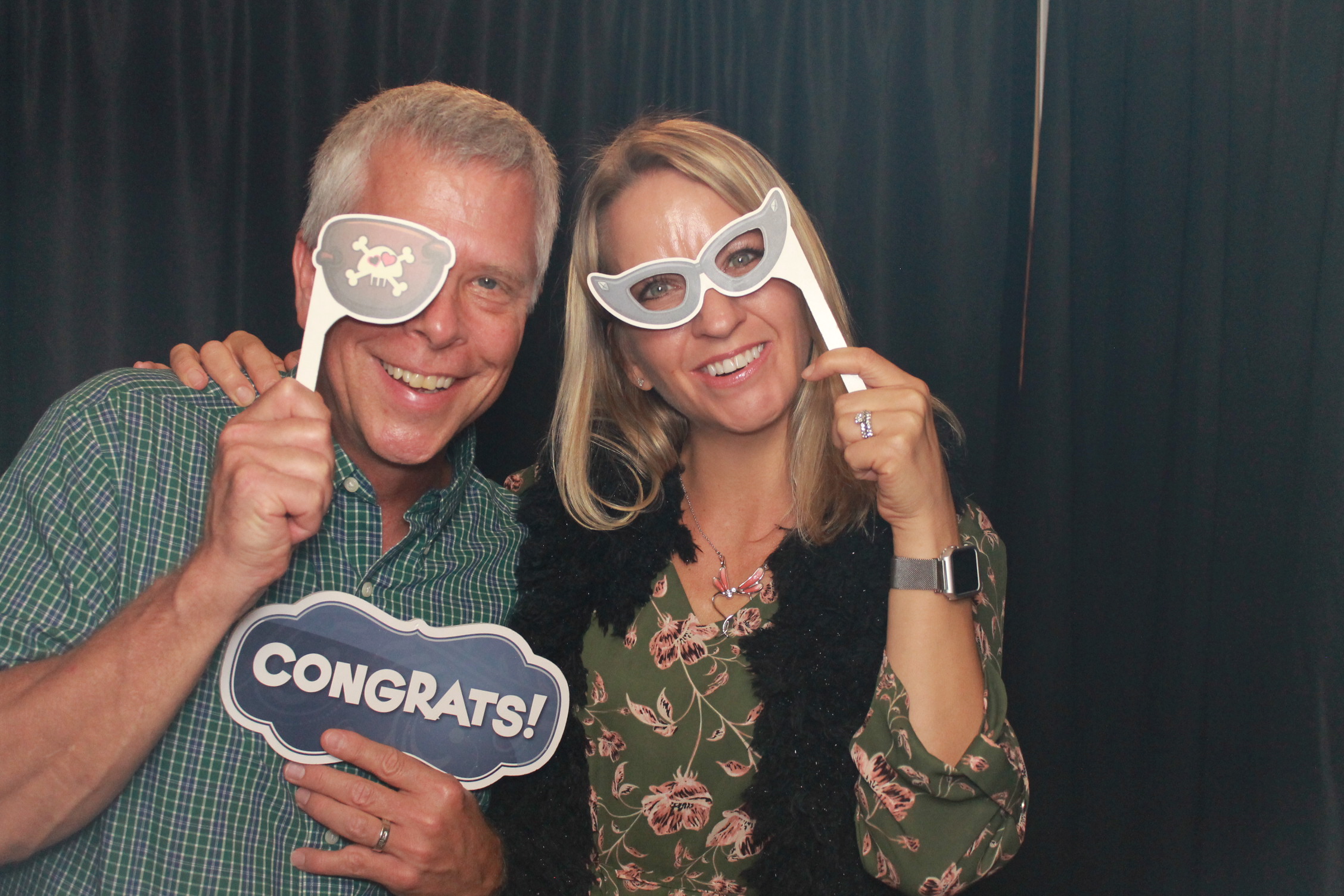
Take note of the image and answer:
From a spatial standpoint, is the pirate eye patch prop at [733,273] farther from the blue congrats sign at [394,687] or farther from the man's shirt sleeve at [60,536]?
the man's shirt sleeve at [60,536]

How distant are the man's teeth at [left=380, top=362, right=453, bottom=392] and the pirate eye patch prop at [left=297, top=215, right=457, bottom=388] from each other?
0.10m

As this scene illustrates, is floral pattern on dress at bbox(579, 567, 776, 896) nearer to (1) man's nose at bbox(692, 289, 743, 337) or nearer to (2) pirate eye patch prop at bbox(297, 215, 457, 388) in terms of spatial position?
(1) man's nose at bbox(692, 289, 743, 337)

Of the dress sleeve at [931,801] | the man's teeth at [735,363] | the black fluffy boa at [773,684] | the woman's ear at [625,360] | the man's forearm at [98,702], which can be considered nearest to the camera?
the man's forearm at [98,702]

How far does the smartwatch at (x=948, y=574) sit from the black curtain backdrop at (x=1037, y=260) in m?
0.60

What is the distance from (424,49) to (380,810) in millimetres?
1524

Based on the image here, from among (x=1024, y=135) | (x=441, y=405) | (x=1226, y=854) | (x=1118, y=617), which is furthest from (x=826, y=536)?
(x=1024, y=135)

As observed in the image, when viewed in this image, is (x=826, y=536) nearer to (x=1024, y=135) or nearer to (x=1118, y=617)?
(x=1118, y=617)

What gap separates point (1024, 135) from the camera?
183 centimetres

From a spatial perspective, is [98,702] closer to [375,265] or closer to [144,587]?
[144,587]

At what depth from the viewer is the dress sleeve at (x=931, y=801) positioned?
1.08m

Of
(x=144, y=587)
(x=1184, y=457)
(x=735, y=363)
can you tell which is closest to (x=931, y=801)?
(x=735, y=363)

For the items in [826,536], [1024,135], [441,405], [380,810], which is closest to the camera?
[380,810]

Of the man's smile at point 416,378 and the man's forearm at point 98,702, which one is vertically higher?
the man's smile at point 416,378

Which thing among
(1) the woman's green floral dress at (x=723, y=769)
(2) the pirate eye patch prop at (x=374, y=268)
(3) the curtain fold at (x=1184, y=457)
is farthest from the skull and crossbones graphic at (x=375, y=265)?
(3) the curtain fold at (x=1184, y=457)
